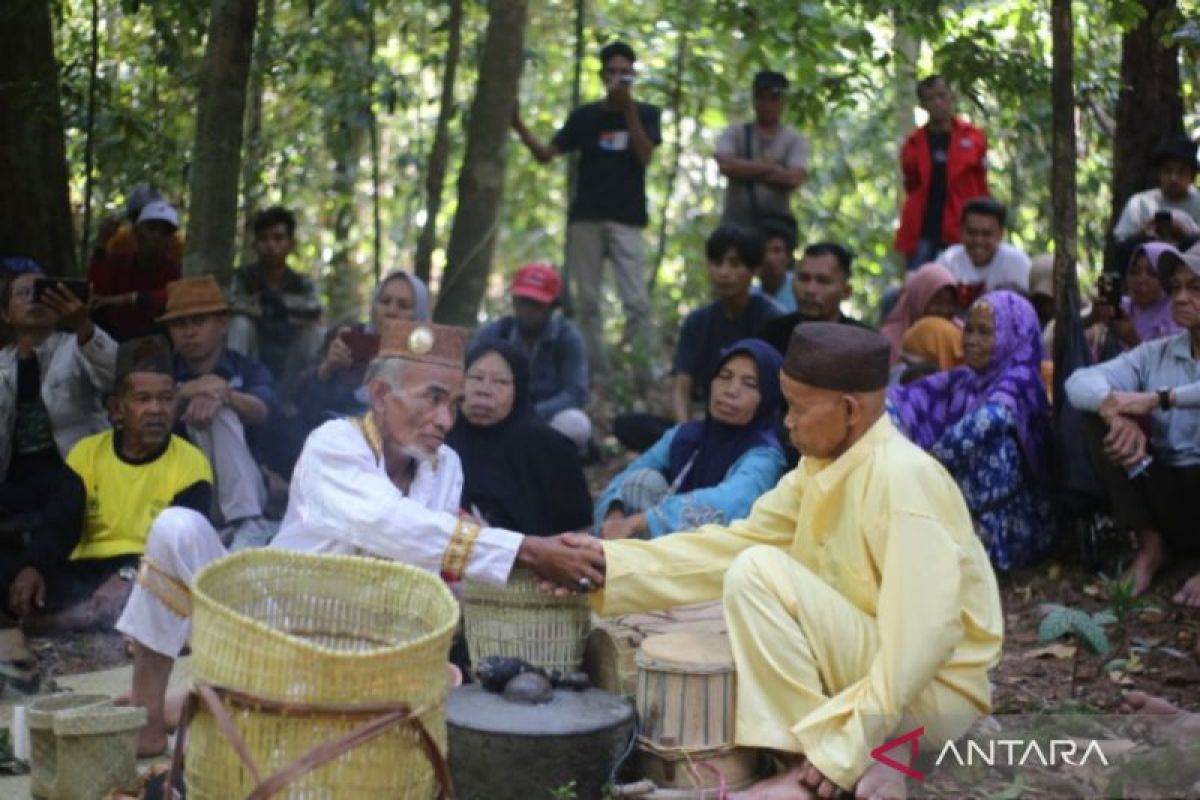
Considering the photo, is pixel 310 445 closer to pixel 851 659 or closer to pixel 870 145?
pixel 851 659

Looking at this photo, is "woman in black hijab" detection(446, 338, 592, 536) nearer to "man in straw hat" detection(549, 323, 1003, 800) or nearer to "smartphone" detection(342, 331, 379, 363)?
"smartphone" detection(342, 331, 379, 363)

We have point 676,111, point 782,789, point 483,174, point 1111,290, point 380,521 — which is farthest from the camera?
point 676,111

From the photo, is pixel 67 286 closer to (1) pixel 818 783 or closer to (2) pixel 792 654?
(2) pixel 792 654

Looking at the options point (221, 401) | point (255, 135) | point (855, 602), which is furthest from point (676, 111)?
point (855, 602)

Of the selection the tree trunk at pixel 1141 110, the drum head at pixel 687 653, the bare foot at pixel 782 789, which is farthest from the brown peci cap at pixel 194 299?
the tree trunk at pixel 1141 110

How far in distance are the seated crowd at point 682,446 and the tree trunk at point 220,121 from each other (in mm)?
374

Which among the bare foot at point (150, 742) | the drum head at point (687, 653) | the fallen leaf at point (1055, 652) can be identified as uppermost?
the drum head at point (687, 653)

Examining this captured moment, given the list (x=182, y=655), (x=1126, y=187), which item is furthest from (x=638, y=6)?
(x=182, y=655)

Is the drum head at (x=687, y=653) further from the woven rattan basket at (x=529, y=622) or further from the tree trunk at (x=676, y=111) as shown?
the tree trunk at (x=676, y=111)

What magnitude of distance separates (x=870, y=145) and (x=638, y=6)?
257cm

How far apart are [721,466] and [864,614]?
2.23m

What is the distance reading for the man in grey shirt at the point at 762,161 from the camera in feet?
35.1

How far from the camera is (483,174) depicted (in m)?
9.47

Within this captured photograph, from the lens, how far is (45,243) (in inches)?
344
